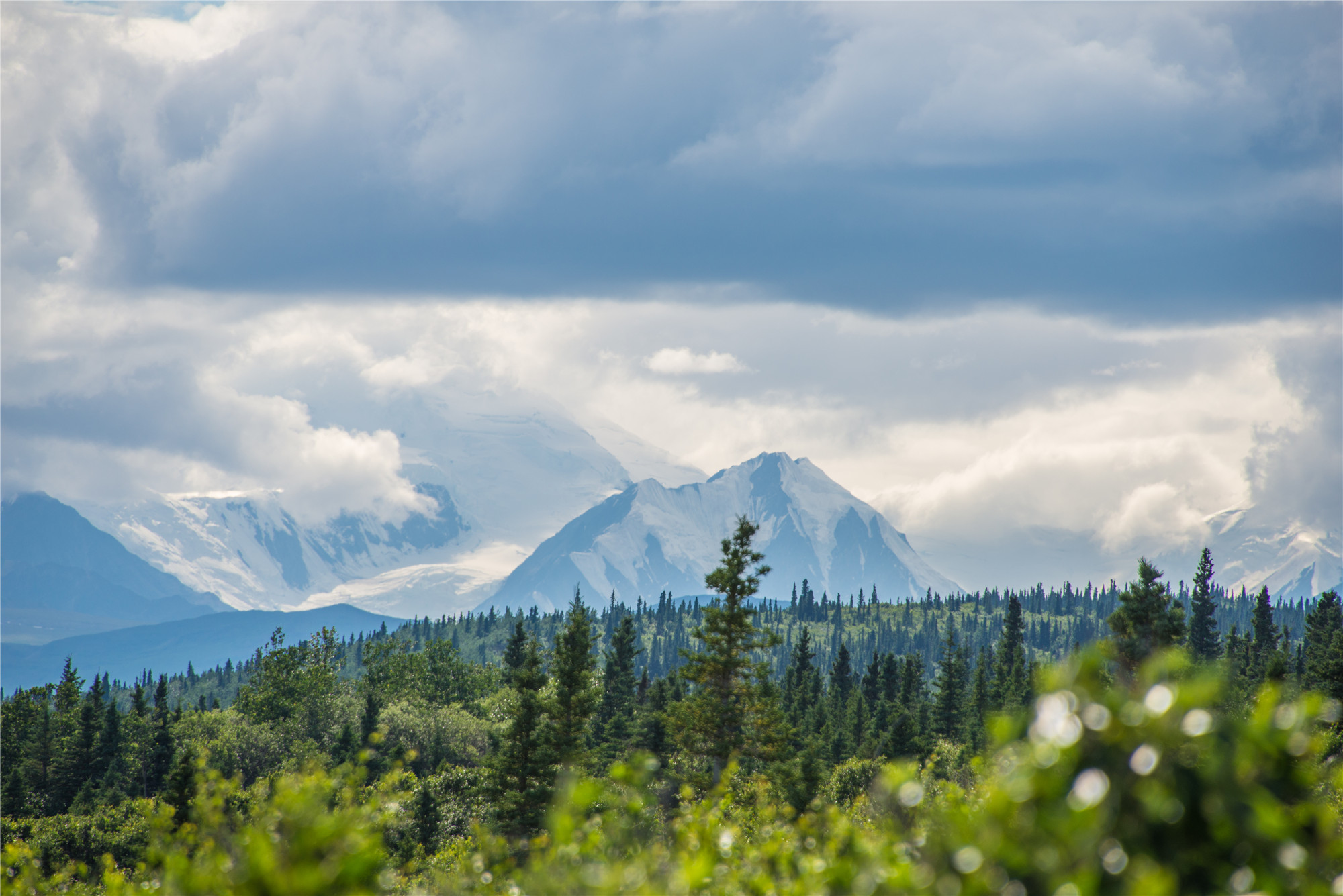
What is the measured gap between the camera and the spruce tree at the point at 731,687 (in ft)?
170

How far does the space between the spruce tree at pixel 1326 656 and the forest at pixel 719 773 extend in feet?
1.28

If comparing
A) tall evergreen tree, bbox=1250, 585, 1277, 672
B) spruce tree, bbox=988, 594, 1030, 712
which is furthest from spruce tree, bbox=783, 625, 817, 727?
tall evergreen tree, bbox=1250, 585, 1277, 672

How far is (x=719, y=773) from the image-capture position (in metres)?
53.2

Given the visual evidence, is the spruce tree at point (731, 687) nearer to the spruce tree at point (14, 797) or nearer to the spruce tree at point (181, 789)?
the spruce tree at point (181, 789)

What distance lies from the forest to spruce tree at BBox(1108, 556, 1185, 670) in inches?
6.4

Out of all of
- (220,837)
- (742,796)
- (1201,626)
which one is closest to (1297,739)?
(220,837)

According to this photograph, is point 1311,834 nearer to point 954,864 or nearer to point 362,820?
point 954,864

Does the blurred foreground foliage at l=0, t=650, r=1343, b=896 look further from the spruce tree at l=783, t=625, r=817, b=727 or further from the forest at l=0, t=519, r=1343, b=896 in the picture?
the spruce tree at l=783, t=625, r=817, b=727

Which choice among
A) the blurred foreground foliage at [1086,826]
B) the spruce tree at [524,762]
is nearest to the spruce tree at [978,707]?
the spruce tree at [524,762]

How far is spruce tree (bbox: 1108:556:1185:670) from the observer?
162 feet

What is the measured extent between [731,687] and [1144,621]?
20662 mm

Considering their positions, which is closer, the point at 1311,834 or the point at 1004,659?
the point at 1311,834

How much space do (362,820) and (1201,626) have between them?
156883mm

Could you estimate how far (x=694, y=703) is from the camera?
52.5 m
